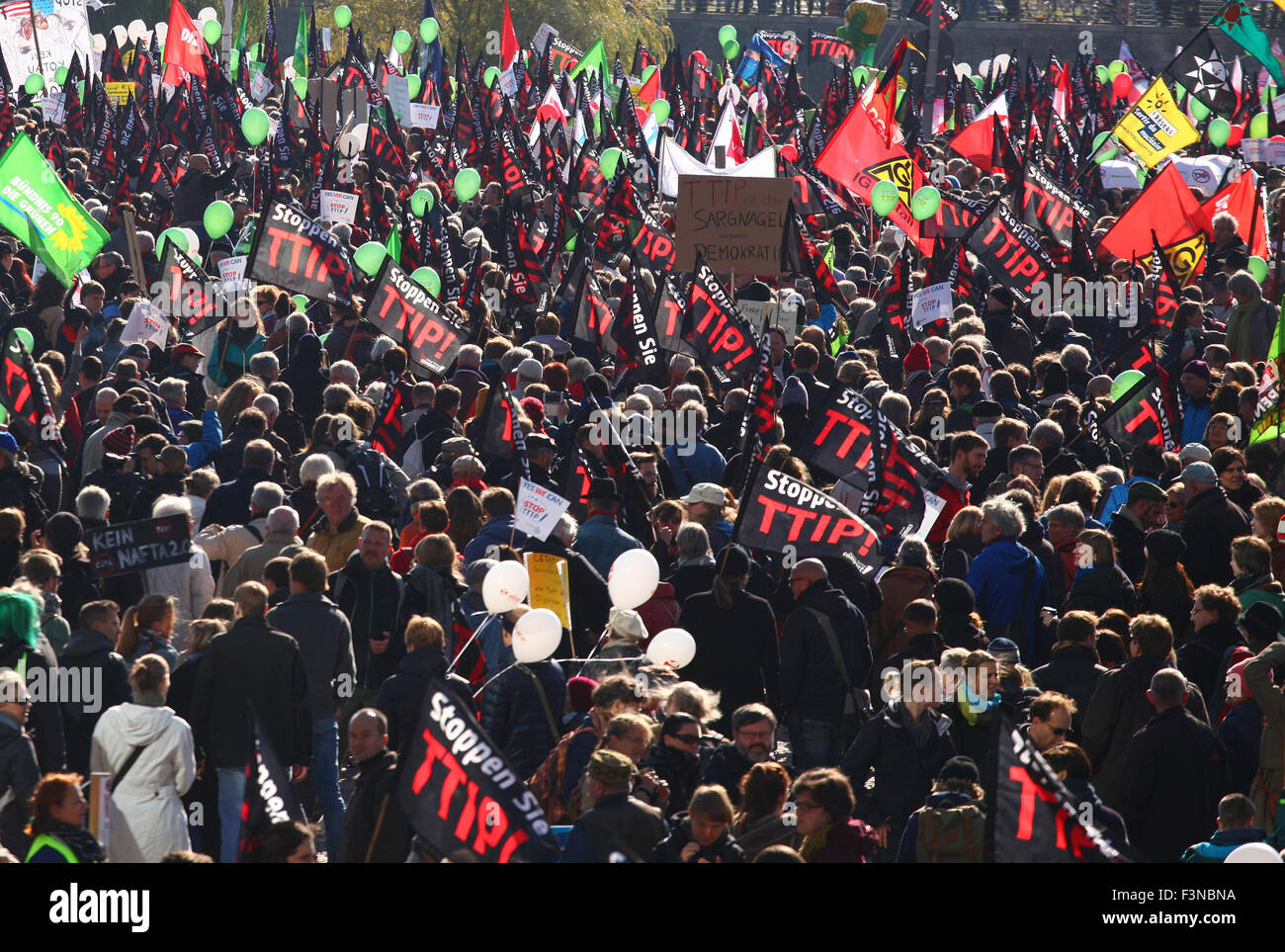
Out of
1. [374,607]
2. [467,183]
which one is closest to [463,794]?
[374,607]

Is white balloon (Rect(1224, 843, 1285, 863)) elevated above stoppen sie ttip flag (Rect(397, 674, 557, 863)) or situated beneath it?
situated beneath

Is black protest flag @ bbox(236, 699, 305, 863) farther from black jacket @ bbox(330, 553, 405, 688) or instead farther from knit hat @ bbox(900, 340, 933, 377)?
knit hat @ bbox(900, 340, 933, 377)

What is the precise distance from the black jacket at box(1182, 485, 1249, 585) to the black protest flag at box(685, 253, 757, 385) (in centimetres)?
469

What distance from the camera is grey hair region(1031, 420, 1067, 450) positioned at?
11.7 m

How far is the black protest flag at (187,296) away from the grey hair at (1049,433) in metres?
6.85

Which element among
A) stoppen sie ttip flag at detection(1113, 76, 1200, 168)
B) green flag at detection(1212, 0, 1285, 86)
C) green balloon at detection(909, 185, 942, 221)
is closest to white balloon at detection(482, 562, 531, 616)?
green balloon at detection(909, 185, 942, 221)

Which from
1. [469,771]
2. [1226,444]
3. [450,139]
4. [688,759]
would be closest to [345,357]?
[1226,444]

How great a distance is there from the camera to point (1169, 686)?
7676mm

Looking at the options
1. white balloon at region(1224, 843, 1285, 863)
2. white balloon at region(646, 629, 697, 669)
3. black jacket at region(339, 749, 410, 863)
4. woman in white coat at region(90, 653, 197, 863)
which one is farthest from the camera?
white balloon at region(646, 629, 697, 669)

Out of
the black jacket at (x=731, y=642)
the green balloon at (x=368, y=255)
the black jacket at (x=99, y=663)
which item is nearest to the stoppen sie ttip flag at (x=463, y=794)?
the black jacket at (x=99, y=663)

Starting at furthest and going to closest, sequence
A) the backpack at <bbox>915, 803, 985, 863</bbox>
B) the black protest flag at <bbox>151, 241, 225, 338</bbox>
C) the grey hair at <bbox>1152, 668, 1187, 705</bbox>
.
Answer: the black protest flag at <bbox>151, 241, 225, 338</bbox>, the grey hair at <bbox>1152, 668, 1187, 705</bbox>, the backpack at <bbox>915, 803, 985, 863</bbox>

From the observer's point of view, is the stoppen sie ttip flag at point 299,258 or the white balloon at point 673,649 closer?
the white balloon at point 673,649

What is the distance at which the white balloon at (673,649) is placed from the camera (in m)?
8.35

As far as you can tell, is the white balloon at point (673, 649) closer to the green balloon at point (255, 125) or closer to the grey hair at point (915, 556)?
the grey hair at point (915, 556)
